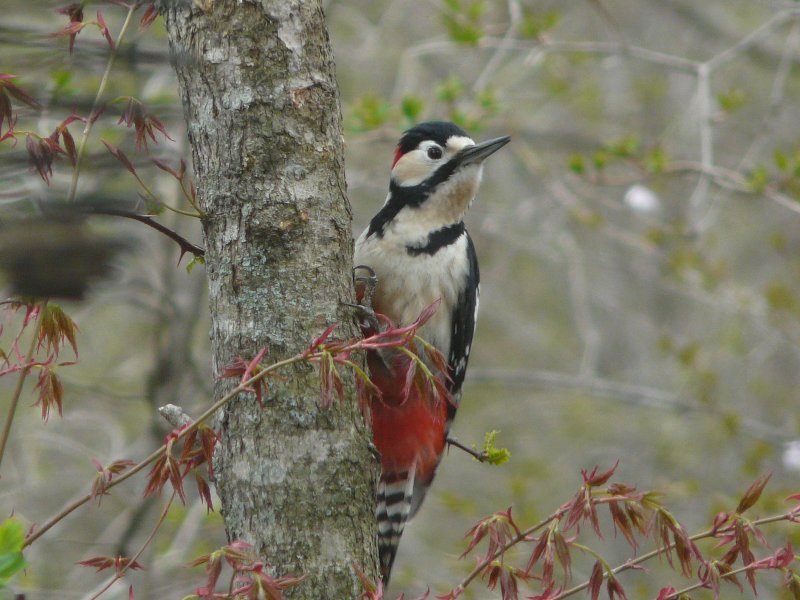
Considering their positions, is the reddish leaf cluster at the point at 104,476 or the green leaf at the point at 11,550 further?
the reddish leaf cluster at the point at 104,476

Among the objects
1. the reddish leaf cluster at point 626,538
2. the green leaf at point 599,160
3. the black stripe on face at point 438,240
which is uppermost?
the green leaf at point 599,160

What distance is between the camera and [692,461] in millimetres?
8992

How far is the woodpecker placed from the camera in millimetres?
3822

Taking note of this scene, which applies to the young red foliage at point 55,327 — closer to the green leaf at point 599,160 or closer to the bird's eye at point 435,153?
the bird's eye at point 435,153

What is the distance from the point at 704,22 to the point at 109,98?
795 centimetres

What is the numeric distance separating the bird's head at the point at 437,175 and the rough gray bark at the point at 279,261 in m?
1.50

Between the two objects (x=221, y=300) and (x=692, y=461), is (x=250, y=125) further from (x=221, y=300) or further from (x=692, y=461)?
(x=692, y=461)

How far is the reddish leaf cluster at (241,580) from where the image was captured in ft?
5.99

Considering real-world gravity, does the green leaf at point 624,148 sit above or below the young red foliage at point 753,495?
above

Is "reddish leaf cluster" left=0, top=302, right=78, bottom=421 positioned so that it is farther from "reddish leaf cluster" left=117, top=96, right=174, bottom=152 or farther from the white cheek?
the white cheek

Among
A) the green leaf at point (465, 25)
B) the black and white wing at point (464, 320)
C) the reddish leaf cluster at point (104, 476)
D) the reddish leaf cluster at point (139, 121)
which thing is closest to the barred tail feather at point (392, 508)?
the black and white wing at point (464, 320)

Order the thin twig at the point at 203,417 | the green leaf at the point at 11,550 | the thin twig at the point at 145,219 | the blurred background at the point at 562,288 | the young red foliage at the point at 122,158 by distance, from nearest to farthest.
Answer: the thin twig at the point at 145,219
the young red foliage at the point at 122,158
the green leaf at the point at 11,550
the thin twig at the point at 203,417
the blurred background at the point at 562,288

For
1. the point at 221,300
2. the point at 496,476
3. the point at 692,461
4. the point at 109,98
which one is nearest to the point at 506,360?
the point at 496,476

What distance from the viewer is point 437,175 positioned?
160 inches
